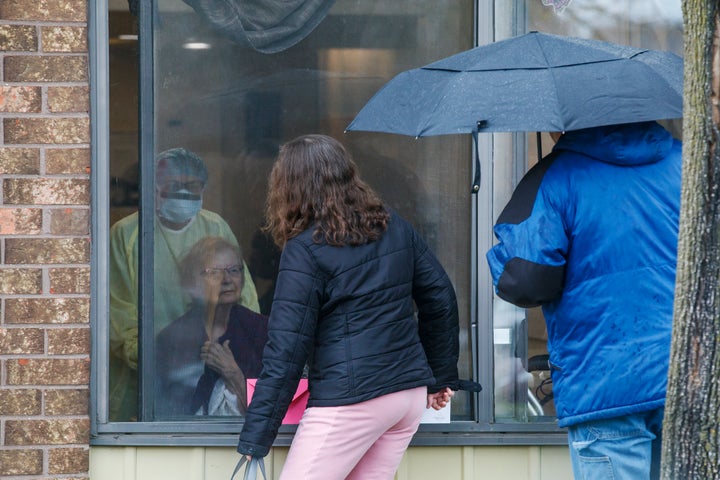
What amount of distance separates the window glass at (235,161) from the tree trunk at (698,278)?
2.07 meters

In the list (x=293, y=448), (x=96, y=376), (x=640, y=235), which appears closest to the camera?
(x=640, y=235)

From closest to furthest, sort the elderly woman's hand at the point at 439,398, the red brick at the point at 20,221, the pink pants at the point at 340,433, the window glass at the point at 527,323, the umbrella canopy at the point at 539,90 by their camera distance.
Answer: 1. the umbrella canopy at the point at 539,90
2. the pink pants at the point at 340,433
3. the elderly woman's hand at the point at 439,398
4. the red brick at the point at 20,221
5. the window glass at the point at 527,323

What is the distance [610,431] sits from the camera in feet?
10.9

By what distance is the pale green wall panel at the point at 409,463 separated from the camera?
432 centimetres

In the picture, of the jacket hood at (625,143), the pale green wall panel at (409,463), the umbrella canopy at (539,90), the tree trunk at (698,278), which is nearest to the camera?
the tree trunk at (698,278)

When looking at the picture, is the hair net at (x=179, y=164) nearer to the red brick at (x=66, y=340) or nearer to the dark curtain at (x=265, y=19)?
the dark curtain at (x=265, y=19)

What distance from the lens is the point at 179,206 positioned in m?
4.41

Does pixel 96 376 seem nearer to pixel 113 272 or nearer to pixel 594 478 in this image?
pixel 113 272

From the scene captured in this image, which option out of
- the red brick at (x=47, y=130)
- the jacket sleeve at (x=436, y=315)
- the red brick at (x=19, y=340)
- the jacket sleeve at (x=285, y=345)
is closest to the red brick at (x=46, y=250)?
the red brick at (x=19, y=340)

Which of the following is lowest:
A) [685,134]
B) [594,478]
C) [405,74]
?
[594,478]

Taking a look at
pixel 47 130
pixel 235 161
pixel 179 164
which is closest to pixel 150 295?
pixel 179 164

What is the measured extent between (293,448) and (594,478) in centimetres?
98

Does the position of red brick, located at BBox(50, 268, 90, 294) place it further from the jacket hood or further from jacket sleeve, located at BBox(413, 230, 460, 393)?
the jacket hood

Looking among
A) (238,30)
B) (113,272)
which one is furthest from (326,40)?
(113,272)
